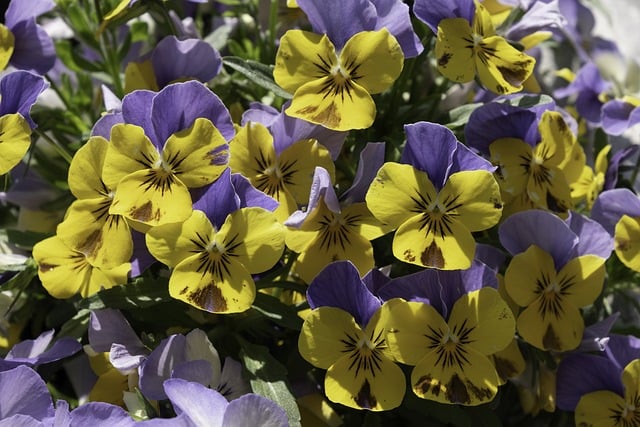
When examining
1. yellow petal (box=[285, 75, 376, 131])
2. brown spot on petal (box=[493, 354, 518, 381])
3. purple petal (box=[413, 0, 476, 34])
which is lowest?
brown spot on petal (box=[493, 354, 518, 381])

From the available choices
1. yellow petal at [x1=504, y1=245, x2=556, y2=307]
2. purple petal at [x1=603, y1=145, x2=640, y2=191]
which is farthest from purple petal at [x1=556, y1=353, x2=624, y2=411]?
purple petal at [x1=603, y1=145, x2=640, y2=191]

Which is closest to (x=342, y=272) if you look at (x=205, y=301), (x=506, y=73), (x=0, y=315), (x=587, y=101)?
(x=205, y=301)

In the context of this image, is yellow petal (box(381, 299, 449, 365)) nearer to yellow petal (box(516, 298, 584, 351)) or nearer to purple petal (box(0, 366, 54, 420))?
yellow petal (box(516, 298, 584, 351))

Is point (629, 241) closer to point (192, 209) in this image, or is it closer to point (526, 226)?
point (526, 226)

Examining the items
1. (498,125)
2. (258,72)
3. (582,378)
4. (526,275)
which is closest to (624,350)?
(582,378)

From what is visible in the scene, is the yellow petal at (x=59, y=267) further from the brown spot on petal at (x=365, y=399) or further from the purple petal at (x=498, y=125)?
the purple petal at (x=498, y=125)

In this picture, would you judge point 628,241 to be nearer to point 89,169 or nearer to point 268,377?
point 268,377

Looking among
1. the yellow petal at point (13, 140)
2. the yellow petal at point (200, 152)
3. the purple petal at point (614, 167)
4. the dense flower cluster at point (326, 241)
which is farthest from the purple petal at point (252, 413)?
the purple petal at point (614, 167)
